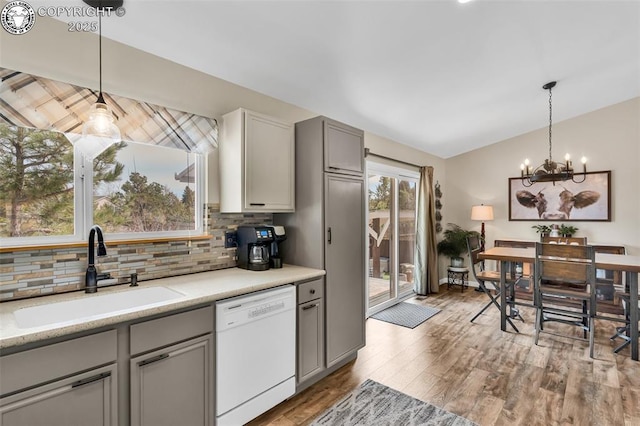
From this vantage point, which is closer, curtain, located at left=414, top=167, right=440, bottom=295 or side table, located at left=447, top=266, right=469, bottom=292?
curtain, located at left=414, top=167, right=440, bottom=295

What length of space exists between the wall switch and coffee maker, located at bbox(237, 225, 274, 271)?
9 cm

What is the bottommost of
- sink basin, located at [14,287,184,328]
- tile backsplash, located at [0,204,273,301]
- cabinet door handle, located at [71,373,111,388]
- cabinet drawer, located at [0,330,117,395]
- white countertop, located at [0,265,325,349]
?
cabinet door handle, located at [71,373,111,388]

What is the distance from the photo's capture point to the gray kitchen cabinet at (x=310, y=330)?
226 cm

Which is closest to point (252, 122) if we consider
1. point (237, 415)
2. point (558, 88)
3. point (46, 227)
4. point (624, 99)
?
point (46, 227)

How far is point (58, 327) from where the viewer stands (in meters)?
1.23

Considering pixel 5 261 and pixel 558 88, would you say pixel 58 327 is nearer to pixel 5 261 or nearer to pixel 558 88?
pixel 5 261

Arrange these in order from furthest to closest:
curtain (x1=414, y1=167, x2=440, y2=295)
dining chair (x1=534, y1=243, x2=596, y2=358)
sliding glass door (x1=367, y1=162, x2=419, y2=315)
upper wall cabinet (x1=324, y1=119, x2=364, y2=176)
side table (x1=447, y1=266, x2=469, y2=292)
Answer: side table (x1=447, y1=266, x2=469, y2=292) < curtain (x1=414, y1=167, x2=440, y2=295) < sliding glass door (x1=367, y1=162, x2=419, y2=315) < dining chair (x1=534, y1=243, x2=596, y2=358) < upper wall cabinet (x1=324, y1=119, x2=364, y2=176)

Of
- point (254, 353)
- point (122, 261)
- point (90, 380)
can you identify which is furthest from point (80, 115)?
point (254, 353)

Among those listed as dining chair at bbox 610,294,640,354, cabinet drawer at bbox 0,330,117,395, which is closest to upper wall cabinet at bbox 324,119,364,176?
cabinet drawer at bbox 0,330,117,395

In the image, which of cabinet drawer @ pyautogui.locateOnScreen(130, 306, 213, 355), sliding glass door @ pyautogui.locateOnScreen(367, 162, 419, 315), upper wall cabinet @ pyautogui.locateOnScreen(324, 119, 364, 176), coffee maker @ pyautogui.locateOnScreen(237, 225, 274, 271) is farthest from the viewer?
sliding glass door @ pyautogui.locateOnScreen(367, 162, 419, 315)

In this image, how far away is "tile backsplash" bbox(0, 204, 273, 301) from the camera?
1.64 meters

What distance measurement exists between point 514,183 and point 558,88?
1854 mm

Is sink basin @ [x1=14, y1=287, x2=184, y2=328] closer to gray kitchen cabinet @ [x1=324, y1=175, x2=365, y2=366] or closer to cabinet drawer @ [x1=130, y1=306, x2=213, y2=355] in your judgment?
cabinet drawer @ [x1=130, y1=306, x2=213, y2=355]

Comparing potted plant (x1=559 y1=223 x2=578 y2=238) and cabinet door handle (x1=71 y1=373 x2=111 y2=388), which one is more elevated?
potted plant (x1=559 y1=223 x2=578 y2=238)
